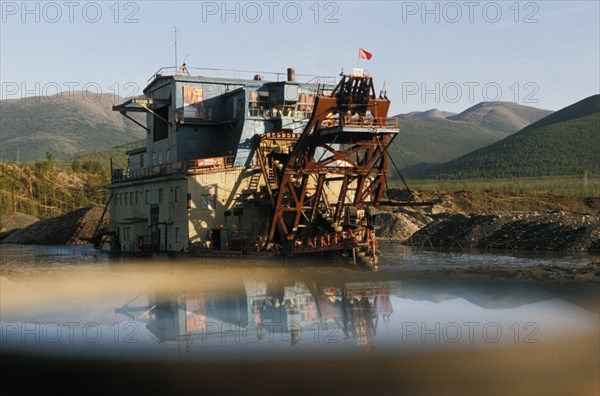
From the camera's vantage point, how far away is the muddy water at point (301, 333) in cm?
1817

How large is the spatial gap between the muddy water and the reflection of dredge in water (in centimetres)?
6

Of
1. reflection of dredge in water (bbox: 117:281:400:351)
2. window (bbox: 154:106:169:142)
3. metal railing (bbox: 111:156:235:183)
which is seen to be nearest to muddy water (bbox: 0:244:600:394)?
reflection of dredge in water (bbox: 117:281:400:351)

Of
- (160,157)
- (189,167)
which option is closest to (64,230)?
(160,157)

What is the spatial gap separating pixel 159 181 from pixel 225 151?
479cm

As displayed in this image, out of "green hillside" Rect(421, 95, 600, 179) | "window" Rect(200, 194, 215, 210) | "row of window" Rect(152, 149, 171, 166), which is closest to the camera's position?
"window" Rect(200, 194, 215, 210)

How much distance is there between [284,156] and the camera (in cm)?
4784

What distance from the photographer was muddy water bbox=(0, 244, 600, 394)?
715 inches

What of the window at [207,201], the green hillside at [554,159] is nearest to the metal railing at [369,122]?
the window at [207,201]

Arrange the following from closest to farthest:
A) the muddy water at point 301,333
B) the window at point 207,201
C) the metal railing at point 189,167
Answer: the muddy water at point 301,333 < the window at point 207,201 < the metal railing at point 189,167

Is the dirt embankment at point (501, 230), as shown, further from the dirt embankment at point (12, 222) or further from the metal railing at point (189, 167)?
the dirt embankment at point (12, 222)

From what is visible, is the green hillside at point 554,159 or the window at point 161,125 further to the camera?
the green hillside at point 554,159

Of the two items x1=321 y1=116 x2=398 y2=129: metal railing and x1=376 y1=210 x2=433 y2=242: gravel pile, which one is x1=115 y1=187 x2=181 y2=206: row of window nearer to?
x1=321 y1=116 x2=398 y2=129: metal railing

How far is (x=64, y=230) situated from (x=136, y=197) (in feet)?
87.0

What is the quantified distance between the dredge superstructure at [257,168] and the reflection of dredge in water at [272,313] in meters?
6.94
